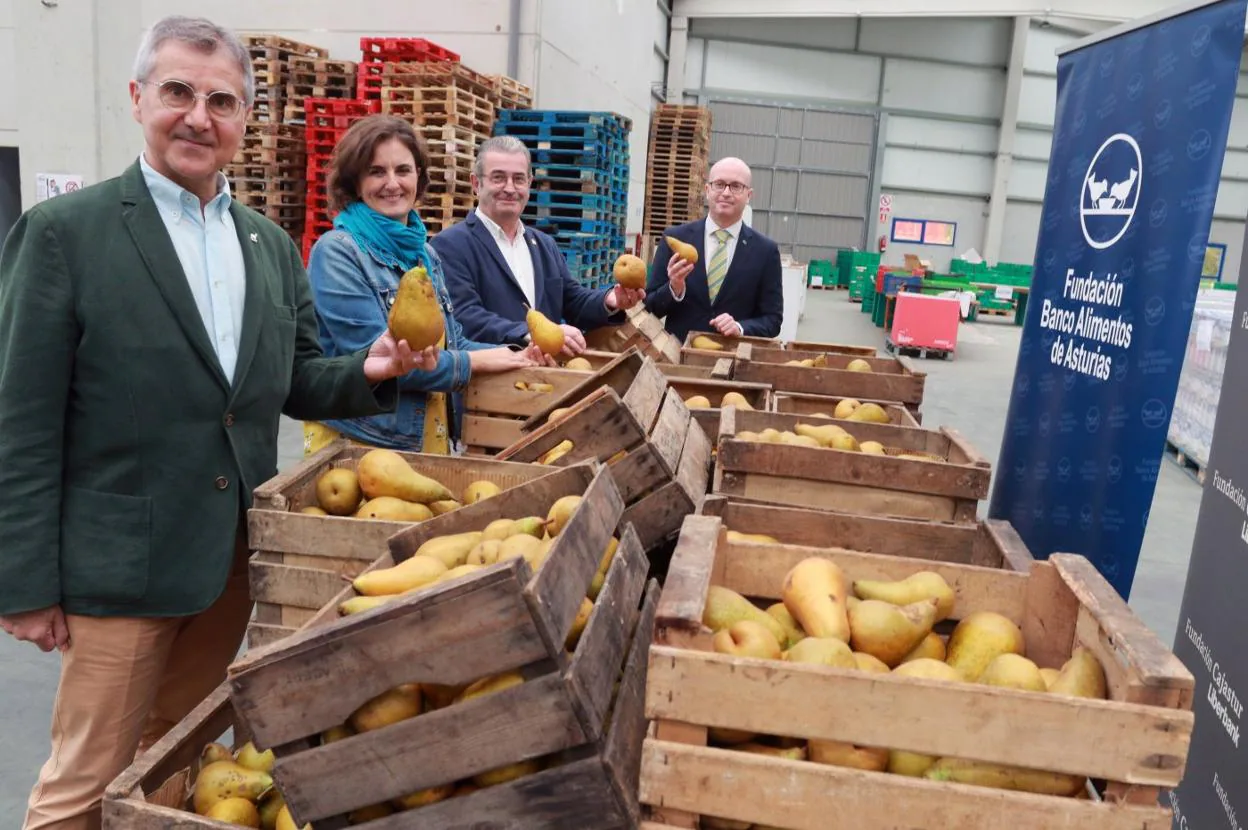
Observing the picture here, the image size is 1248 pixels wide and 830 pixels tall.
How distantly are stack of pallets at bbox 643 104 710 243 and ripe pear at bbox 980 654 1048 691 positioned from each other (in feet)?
47.6

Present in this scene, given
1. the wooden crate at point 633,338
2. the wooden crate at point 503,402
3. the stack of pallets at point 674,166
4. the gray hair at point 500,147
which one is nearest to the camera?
the wooden crate at point 503,402

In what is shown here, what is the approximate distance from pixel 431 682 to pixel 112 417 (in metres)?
1.00

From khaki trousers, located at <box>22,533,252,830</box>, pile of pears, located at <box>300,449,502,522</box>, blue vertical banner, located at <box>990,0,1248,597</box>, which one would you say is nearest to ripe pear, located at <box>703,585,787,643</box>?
pile of pears, located at <box>300,449,502,522</box>

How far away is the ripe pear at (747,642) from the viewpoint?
1.43 meters

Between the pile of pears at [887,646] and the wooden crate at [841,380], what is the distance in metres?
1.84

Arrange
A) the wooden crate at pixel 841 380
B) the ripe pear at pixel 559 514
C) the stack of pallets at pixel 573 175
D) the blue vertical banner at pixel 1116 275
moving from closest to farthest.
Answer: the ripe pear at pixel 559 514
the blue vertical banner at pixel 1116 275
the wooden crate at pixel 841 380
the stack of pallets at pixel 573 175

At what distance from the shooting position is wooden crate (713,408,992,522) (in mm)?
2367

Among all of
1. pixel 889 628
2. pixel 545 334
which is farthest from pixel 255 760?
pixel 545 334

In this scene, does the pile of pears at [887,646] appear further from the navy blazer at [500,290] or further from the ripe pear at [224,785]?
the navy blazer at [500,290]

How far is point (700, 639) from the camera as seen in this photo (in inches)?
53.4

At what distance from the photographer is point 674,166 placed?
16.2m

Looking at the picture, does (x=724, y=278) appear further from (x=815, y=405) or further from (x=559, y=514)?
(x=559, y=514)

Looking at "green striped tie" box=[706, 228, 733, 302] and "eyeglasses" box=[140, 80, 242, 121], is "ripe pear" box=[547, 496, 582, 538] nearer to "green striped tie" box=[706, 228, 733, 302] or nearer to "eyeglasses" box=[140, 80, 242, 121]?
"eyeglasses" box=[140, 80, 242, 121]

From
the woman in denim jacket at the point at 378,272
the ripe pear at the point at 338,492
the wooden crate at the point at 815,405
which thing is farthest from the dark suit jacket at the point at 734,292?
the ripe pear at the point at 338,492
